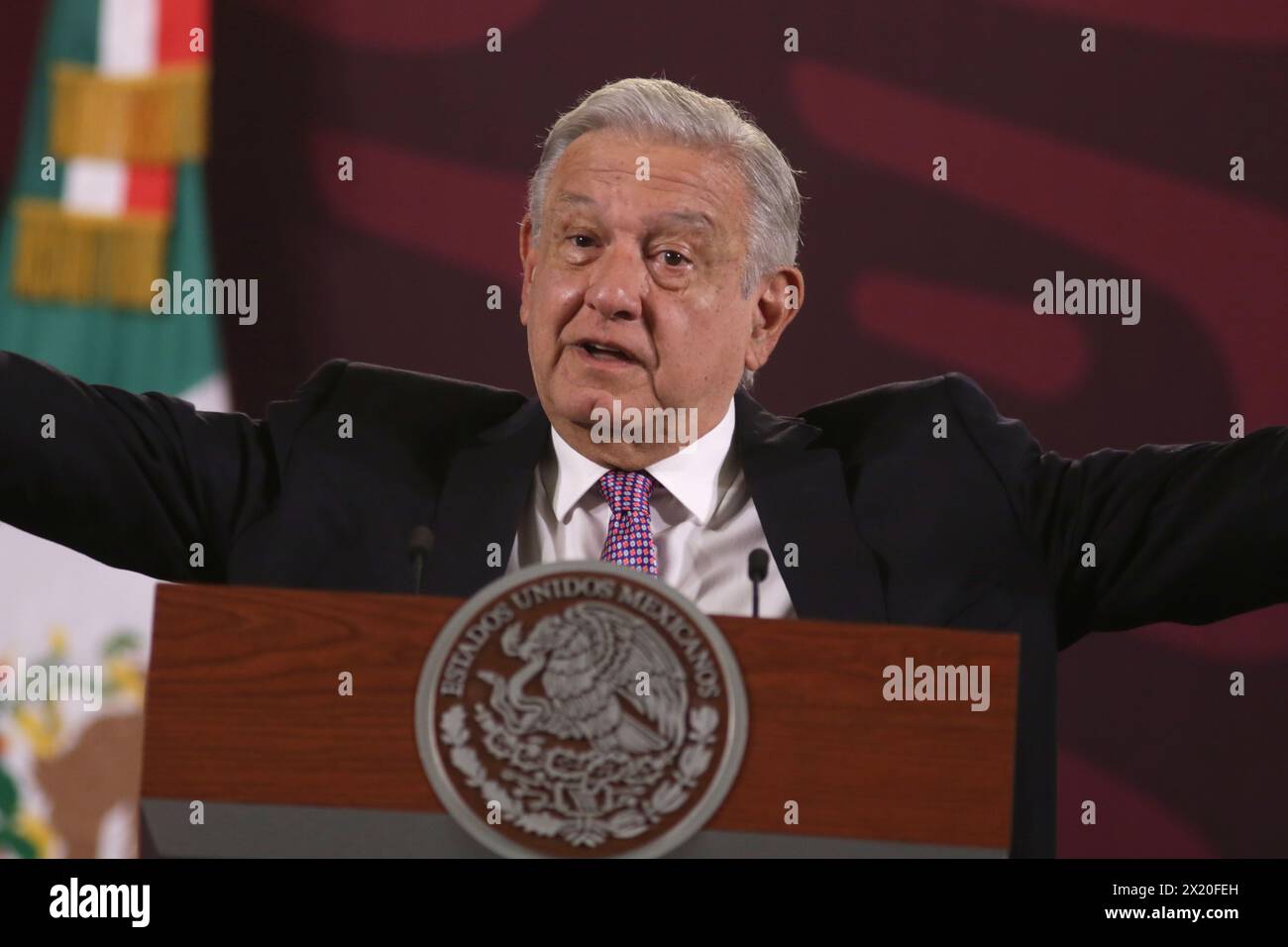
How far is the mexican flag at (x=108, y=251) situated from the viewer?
3.23 meters

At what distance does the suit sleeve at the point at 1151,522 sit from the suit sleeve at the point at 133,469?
47.9 inches

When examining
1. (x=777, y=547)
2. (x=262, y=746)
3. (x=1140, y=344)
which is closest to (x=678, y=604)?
(x=262, y=746)

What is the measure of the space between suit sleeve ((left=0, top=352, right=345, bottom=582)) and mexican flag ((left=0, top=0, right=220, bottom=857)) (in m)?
0.63

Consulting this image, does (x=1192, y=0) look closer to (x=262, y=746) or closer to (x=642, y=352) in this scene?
(x=642, y=352)

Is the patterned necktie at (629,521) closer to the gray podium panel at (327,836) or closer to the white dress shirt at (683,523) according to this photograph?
the white dress shirt at (683,523)

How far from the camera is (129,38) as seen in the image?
3.38 meters

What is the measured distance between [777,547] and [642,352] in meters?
0.40

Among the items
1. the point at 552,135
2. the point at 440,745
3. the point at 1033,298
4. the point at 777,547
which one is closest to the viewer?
the point at 440,745

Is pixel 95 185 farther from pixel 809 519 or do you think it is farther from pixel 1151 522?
pixel 1151 522

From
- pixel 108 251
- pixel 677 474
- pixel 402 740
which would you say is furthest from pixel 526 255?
pixel 402 740

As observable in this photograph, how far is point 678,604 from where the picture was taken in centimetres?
185

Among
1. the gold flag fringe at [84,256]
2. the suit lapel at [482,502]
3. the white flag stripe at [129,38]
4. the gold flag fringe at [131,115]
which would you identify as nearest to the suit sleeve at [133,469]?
the suit lapel at [482,502]

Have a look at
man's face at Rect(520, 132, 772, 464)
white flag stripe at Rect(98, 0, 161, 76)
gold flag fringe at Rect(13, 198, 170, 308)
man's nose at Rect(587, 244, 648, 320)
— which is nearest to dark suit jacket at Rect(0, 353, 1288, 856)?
man's face at Rect(520, 132, 772, 464)

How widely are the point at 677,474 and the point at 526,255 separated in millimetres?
551
